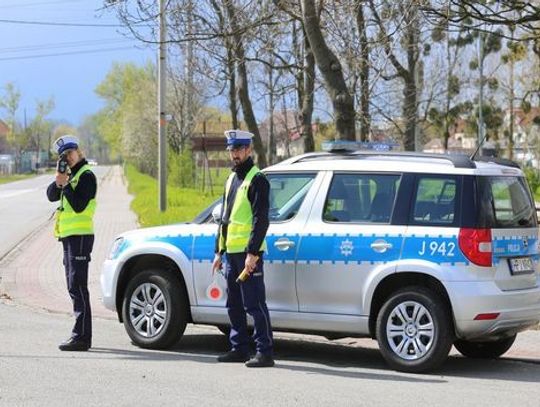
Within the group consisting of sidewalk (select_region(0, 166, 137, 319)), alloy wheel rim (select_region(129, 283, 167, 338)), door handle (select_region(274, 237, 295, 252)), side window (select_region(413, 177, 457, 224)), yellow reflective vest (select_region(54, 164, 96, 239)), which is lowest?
sidewalk (select_region(0, 166, 137, 319))

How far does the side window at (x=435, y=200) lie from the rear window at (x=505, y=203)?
0.79 feet

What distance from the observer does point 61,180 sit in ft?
27.7

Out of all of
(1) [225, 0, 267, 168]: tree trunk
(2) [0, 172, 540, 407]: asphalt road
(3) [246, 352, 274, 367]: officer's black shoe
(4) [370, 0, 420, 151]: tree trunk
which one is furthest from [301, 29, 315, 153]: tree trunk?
(3) [246, 352, 274, 367]: officer's black shoe

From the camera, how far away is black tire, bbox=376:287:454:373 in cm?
739

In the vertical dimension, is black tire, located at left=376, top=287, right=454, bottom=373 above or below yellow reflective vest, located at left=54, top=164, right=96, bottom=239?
below

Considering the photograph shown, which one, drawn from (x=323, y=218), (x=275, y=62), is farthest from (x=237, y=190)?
(x=275, y=62)

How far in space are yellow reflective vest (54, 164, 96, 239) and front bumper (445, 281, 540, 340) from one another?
3.44 m

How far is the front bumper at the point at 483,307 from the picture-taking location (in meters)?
7.26

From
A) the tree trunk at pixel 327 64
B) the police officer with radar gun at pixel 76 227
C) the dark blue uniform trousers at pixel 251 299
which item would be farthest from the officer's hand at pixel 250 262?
the tree trunk at pixel 327 64

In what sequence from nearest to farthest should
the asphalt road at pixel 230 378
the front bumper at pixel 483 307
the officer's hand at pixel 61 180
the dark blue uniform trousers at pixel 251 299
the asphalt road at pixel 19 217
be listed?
the asphalt road at pixel 230 378 < the front bumper at pixel 483 307 < the dark blue uniform trousers at pixel 251 299 < the officer's hand at pixel 61 180 < the asphalt road at pixel 19 217

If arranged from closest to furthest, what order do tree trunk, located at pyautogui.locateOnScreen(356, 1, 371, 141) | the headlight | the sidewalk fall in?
the headlight, the sidewalk, tree trunk, located at pyautogui.locateOnScreen(356, 1, 371, 141)

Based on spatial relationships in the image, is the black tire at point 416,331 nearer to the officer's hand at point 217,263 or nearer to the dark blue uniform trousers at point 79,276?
the officer's hand at point 217,263

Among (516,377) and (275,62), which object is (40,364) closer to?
(516,377)

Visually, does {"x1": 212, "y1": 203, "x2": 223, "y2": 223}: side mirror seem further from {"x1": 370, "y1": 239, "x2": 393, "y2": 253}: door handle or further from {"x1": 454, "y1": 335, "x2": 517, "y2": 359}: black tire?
{"x1": 454, "y1": 335, "x2": 517, "y2": 359}: black tire
